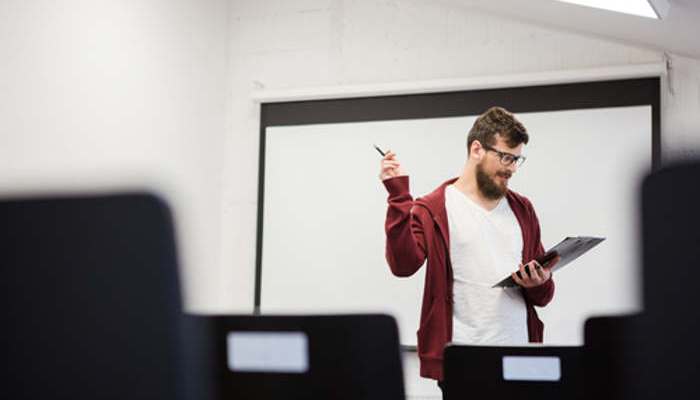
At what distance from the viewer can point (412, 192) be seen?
4.10 m

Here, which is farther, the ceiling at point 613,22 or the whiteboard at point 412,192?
the whiteboard at point 412,192

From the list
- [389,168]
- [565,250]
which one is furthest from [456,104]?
[565,250]

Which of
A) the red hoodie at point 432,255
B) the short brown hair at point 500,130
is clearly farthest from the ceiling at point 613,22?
Answer: the red hoodie at point 432,255

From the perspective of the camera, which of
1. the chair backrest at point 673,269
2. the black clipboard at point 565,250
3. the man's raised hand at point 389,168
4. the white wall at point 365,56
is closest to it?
the chair backrest at point 673,269

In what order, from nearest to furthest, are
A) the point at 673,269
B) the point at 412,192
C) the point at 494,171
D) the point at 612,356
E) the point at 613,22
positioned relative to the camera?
the point at 673,269
the point at 612,356
the point at 494,171
the point at 613,22
the point at 412,192

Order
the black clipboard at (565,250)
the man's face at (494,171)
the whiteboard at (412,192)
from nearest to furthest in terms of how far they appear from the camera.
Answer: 1. the black clipboard at (565,250)
2. the man's face at (494,171)
3. the whiteboard at (412,192)

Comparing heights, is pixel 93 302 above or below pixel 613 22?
below

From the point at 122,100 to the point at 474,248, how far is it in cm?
176

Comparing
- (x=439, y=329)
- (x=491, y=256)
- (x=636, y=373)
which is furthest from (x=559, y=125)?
(x=636, y=373)

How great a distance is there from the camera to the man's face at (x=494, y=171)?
3006 mm

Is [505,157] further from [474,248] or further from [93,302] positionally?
[93,302]

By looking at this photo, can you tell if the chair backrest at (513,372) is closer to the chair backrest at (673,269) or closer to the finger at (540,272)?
the chair backrest at (673,269)

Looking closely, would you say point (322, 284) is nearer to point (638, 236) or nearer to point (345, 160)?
point (345, 160)

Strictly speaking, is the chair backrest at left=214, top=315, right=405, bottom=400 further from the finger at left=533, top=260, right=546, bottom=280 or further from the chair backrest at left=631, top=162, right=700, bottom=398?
the finger at left=533, top=260, right=546, bottom=280
